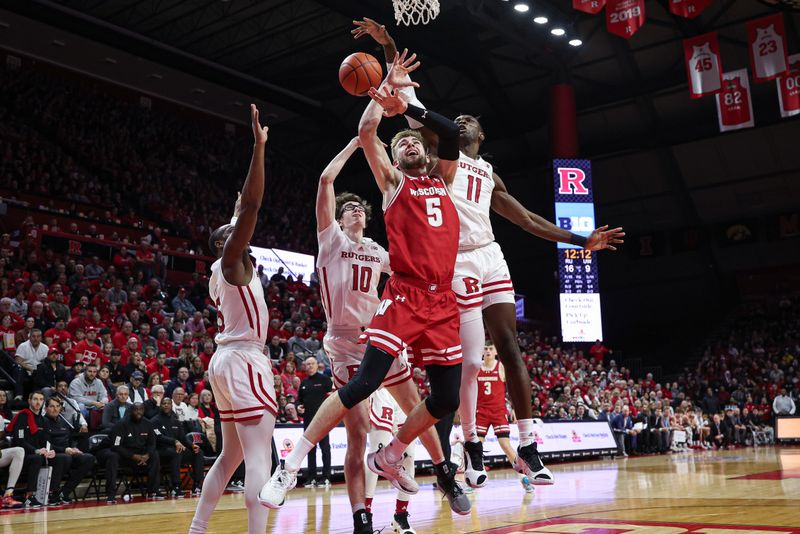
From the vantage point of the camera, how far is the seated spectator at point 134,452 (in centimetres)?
1138

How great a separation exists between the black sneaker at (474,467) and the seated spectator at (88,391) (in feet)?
26.2

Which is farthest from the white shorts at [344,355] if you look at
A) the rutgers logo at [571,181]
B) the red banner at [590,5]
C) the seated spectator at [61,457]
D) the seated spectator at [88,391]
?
the rutgers logo at [571,181]

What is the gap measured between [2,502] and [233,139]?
2272 cm

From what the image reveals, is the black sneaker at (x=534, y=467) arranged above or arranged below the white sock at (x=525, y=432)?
below

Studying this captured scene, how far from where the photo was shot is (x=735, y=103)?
2244 cm

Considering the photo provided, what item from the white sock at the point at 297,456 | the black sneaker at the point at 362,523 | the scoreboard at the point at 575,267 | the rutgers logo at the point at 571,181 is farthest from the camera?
the rutgers logo at the point at 571,181

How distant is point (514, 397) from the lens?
6031mm

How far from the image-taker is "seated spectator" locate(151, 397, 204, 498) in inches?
476

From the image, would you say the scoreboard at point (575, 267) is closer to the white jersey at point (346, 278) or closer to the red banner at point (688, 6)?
the red banner at point (688, 6)

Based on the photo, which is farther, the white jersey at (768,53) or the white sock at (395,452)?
the white jersey at (768,53)

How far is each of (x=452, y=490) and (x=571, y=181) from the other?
21.0 metres

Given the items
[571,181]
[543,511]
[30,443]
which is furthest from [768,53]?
[30,443]

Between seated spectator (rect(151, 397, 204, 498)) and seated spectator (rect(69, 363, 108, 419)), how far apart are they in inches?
36.4

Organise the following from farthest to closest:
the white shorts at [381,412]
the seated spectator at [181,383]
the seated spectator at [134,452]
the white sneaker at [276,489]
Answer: the seated spectator at [181,383] → the seated spectator at [134,452] → the white shorts at [381,412] → the white sneaker at [276,489]
